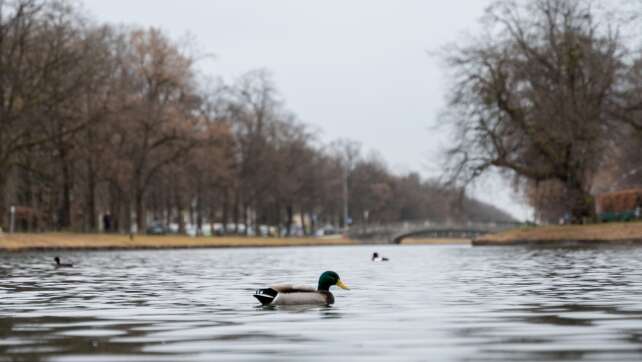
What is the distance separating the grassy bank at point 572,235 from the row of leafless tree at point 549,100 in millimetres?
2086

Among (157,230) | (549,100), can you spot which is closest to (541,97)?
(549,100)

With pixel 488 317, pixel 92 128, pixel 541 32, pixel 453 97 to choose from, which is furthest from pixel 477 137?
pixel 488 317

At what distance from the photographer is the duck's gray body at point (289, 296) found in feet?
60.7

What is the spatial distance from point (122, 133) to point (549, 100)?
29541mm

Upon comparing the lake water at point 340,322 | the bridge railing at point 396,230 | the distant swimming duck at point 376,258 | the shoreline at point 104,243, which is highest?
the bridge railing at point 396,230

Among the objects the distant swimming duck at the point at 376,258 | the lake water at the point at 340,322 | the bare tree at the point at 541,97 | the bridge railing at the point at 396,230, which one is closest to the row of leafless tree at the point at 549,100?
the bare tree at the point at 541,97

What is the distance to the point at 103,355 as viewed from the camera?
38.0ft

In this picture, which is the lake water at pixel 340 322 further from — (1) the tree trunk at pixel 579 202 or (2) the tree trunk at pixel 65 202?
(2) the tree trunk at pixel 65 202

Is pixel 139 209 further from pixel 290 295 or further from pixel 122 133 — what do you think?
pixel 290 295

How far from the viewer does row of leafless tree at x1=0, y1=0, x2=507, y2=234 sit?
64750mm

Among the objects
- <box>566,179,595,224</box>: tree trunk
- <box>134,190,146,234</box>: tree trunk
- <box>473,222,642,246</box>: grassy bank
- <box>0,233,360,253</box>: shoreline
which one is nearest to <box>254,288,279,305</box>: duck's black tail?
<box>473,222,642,246</box>: grassy bank

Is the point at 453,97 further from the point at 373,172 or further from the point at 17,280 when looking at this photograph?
the point at 373,172

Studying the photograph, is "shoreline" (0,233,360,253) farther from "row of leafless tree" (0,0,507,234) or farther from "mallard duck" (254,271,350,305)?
"mallard duck" (254,271,350,305)

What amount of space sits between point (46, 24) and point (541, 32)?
2943cm
